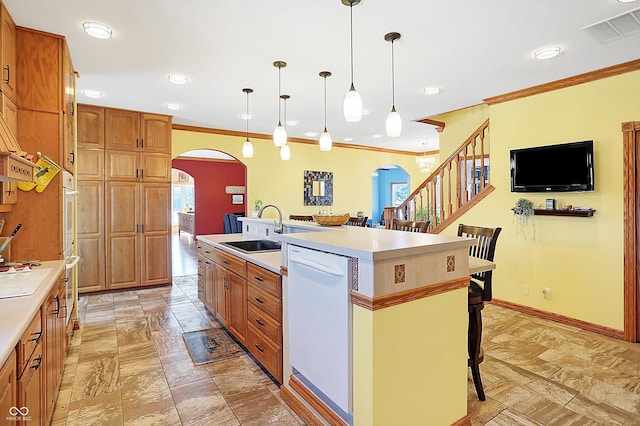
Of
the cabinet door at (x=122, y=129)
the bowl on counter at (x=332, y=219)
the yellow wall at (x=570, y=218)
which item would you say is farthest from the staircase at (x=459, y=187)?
the cabinet door at (x=122, y=129)

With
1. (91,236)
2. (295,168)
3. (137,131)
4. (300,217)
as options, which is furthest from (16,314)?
(295,168)

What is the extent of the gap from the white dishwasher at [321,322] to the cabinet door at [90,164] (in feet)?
13.2

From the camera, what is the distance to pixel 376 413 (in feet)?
5.22

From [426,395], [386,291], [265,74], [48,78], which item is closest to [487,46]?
[265,74]

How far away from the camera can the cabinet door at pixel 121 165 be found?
4938 mm

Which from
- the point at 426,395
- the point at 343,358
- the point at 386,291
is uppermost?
the point at 386,291

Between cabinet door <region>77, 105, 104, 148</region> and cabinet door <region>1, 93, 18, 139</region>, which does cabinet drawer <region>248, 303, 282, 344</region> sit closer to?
cabinet door <region>1, 93, 18, 139</region>

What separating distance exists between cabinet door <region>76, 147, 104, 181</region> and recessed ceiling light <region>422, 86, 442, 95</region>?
14.4 feet

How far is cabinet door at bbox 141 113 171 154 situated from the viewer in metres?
5.20

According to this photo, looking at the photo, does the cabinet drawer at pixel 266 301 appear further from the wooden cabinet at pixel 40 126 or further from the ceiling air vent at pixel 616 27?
the ceiling air vent at pixel 616 27

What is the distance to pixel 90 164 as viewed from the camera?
4.82m

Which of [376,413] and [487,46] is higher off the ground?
[487,46]

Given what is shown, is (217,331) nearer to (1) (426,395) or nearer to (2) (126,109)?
(1) (426,395)

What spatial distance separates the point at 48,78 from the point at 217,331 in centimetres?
263
